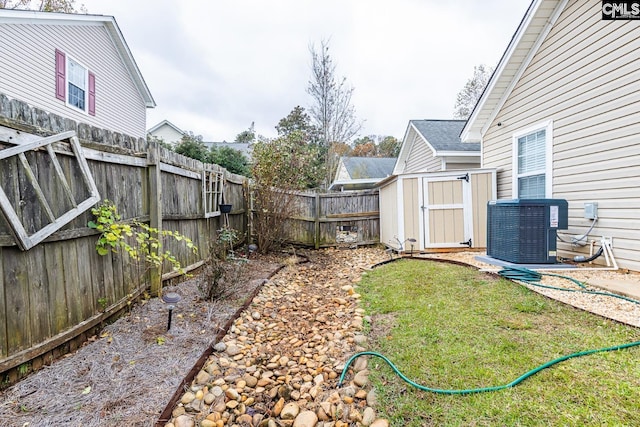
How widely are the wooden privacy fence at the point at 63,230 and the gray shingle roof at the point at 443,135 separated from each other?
7463 millimetres

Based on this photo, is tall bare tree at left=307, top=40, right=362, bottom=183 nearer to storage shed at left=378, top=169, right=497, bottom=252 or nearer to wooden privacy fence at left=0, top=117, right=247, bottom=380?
storage shed at left=378, top=169, right=497, bottom=252

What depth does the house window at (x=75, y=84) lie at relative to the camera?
7504mm

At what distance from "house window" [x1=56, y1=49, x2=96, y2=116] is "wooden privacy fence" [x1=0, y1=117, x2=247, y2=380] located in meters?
6.71

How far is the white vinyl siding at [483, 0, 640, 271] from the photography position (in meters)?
3.63

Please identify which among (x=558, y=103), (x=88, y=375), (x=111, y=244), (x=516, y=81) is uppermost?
(x=516, y=81)

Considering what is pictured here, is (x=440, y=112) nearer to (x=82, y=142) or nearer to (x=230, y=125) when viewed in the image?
(x=230, y=125)

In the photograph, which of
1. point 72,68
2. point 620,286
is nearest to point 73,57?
point 72,68

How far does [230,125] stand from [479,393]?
30.1 meters

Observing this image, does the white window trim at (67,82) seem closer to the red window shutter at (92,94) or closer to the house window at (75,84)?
the house window at (75,84)

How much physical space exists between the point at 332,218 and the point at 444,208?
2.79 meters

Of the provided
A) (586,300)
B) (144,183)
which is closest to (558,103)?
(586,300)

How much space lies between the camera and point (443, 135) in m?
9.22

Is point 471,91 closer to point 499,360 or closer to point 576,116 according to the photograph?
point 576,116

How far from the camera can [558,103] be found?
4668 mm
